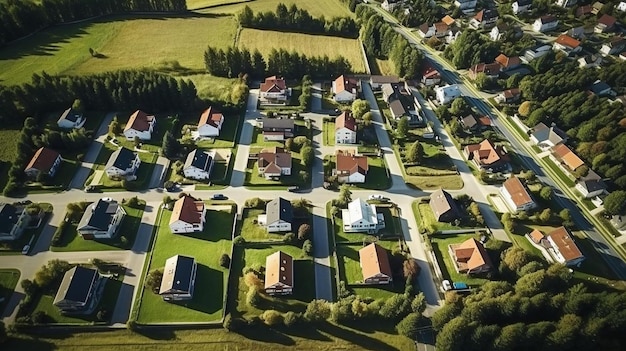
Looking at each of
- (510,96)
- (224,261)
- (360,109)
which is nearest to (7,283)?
(224,261)

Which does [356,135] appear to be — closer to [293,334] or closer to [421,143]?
[421,143]

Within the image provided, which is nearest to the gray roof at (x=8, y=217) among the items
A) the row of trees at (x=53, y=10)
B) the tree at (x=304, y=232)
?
the tree at (x=304, y=232)

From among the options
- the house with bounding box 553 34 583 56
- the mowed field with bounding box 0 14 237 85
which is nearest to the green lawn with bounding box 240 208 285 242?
the mowed field with bounding box 0 14 237 85

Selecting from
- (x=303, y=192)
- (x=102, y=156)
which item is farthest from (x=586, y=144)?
(x=102, y=156)

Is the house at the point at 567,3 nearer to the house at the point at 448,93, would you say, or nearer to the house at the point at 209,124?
the house at the point at 448,93

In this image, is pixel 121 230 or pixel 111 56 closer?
pixel 121 230

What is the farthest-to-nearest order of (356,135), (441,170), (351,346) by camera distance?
(356,135) < (441,170) < (351,346)
